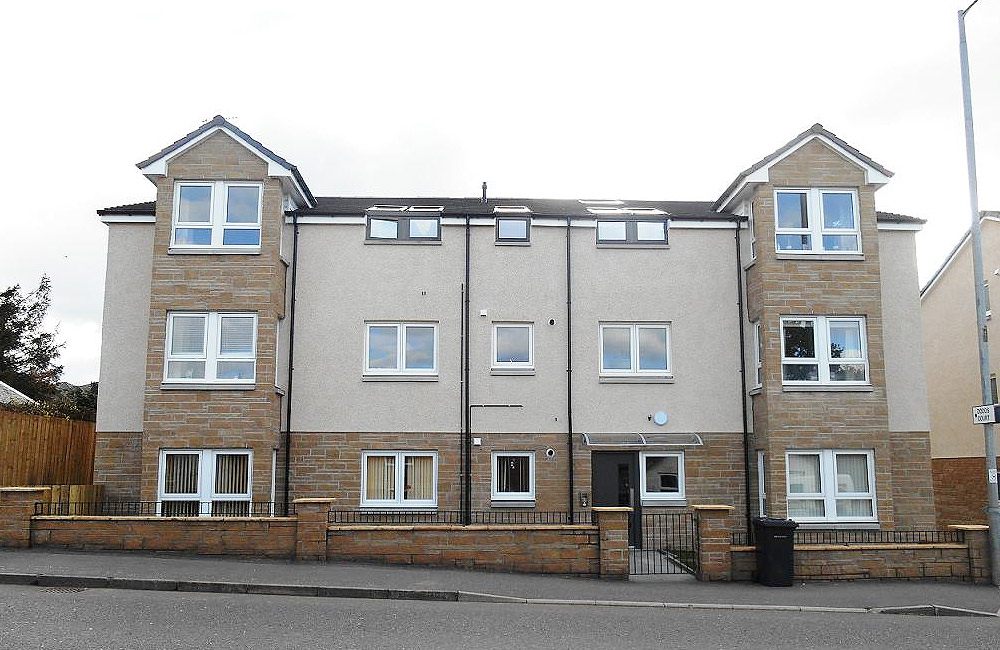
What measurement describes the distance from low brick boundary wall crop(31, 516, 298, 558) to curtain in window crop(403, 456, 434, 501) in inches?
158

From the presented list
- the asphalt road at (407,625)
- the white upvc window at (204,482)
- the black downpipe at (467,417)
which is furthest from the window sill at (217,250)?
the asphalt road at (407,625)

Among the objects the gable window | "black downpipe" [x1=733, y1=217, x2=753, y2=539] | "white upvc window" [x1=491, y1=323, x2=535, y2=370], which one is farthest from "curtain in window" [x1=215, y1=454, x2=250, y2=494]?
"black downpipe" [x1=733, y1=217, x2=753, y2=539]

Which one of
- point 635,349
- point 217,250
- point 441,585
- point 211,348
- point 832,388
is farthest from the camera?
point 635,349

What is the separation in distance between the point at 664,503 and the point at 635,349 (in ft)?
9.74

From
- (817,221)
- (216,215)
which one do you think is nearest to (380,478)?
(216,215)

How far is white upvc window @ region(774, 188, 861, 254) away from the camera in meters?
16.9

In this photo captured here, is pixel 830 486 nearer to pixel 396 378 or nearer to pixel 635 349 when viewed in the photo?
pixel 635 349

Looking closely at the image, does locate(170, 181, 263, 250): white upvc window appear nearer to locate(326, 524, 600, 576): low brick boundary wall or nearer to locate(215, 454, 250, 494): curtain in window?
locate(215, 454, 250, 494): curtain in window

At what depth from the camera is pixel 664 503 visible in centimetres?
1688

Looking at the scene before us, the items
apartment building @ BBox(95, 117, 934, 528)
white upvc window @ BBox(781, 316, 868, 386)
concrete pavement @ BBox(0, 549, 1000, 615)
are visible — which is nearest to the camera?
concrete pavement @ BBox(0, 549, 1000, 615)

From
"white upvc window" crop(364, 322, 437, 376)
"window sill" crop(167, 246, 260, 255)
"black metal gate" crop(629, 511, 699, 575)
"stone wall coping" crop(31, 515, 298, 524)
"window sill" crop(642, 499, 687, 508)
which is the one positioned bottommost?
"black metal gate" crop(629, 511, 699, 575)

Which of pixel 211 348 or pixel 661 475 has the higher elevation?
pixel 211 348

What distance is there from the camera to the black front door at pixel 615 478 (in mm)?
16969

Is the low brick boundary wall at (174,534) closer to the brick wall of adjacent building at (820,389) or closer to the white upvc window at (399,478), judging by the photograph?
the white upvc window at (399,478)
